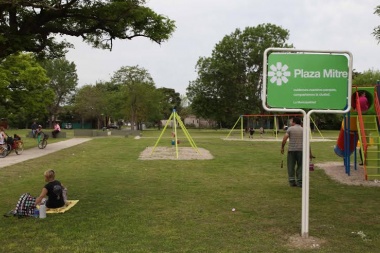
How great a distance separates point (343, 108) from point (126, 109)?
57.5 m

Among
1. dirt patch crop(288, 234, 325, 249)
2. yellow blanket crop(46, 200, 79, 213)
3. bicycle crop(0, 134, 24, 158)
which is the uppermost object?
bicycle crop(0, 134, 24, 158)

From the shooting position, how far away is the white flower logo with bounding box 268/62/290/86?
5.85 m

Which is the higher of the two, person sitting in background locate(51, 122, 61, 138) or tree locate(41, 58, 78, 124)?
tree locate(41, 58, 78, 124)

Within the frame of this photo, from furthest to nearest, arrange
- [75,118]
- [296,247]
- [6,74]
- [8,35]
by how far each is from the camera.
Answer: [75,118] < [6,74] < [8,35] < [296,247]

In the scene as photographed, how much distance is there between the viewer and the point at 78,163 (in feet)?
52.4

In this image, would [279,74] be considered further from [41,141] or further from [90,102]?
[90,102]

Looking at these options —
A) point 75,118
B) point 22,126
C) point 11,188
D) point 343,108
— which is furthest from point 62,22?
point 75,118

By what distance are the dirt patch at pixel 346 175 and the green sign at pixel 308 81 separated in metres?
5.76

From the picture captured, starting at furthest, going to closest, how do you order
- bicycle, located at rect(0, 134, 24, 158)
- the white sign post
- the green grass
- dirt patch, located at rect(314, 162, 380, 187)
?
bicycle, located at rect(0, 134, 24, 158) < dirt patch, located at rect(314, 162, 380, 187) < the white sign post < the green grass

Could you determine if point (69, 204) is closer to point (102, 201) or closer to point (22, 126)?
point (102, 201)

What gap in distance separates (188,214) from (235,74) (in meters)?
47.3

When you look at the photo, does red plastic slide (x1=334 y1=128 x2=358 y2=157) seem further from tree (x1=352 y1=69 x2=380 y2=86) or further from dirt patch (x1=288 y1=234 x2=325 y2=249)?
tree (x1=352 y1=69 x2=380 y2=86)

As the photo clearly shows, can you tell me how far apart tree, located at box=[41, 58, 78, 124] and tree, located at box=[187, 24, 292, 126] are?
42877 mm

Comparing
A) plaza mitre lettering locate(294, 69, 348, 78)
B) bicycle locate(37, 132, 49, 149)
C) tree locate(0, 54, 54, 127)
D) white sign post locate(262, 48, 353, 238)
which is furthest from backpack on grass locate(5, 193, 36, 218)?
tree locate(0, 54, 54, 127)
